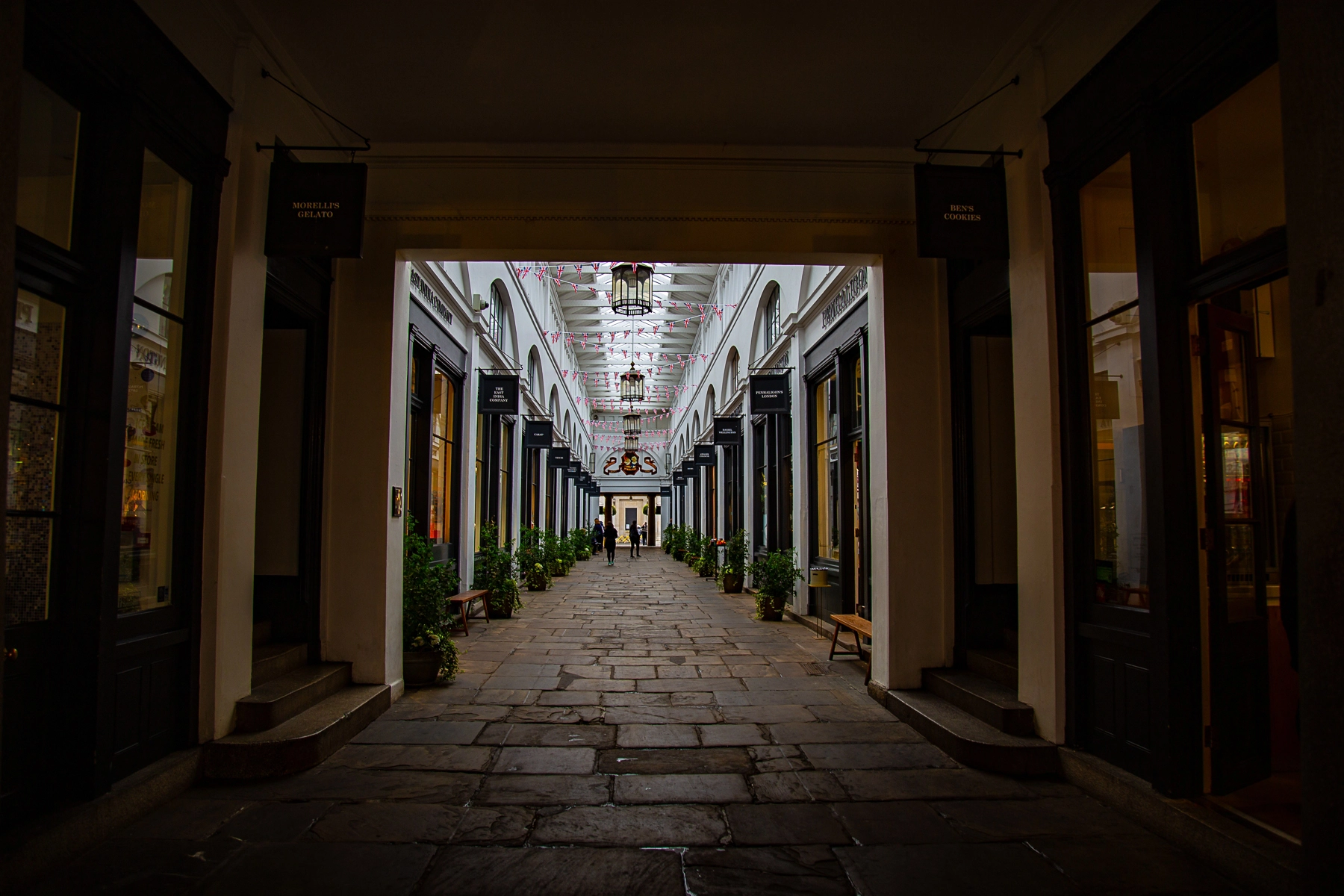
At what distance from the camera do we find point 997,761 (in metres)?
4.09

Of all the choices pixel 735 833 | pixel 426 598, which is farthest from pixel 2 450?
pixel 426 598

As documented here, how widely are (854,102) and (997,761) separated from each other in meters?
3.98

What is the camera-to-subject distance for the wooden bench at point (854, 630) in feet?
21.4

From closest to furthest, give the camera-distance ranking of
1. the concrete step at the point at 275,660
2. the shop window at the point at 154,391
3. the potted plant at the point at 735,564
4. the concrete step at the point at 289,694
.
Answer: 1. the shop window at the point at 154,391
2. the concrete step at the point at 289,694
3. the concrete step at the point at 275,660
4. the potted plant at the point at 735,564

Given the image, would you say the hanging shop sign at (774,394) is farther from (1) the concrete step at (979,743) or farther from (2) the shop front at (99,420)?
(2) the shop front at (99,420)

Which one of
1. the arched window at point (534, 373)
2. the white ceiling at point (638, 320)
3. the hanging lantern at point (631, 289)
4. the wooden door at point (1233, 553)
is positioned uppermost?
the white ceiling at point (638, 320)

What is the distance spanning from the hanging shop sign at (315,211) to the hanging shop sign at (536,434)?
1043 centimetres

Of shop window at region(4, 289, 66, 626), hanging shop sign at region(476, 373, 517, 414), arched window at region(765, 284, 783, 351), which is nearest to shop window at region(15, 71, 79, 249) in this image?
shop window at region(4, 289, 66, 626)

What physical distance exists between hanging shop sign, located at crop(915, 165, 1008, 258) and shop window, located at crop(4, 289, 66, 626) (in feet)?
13.9

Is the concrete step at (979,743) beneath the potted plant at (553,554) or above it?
beneath

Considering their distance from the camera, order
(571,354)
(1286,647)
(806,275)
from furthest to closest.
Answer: (571,354)
(806,275)
(1286,647)

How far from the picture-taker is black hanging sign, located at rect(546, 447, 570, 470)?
18.5 m

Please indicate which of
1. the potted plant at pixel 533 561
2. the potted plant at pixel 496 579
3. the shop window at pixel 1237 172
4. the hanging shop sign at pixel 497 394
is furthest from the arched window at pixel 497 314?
the shop window at pixel 1237 172

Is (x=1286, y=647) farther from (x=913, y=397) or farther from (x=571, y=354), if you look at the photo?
(x=571, y=354)
